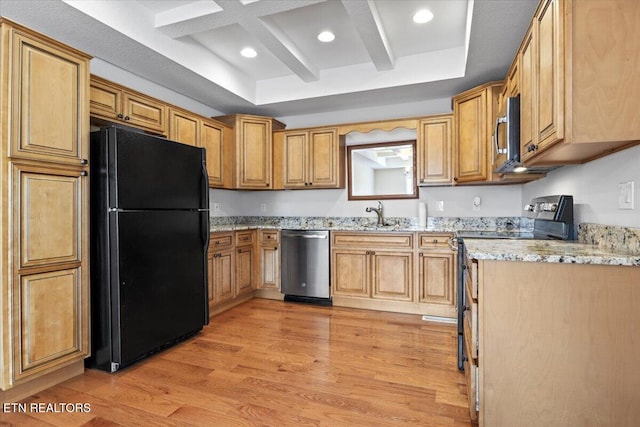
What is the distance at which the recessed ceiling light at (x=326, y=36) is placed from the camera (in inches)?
119

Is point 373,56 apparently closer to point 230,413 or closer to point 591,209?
point 591,209

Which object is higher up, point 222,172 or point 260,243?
point 222,172

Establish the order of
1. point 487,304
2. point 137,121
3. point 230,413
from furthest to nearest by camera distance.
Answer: point 137,121 < point 230,413 < point 487,304

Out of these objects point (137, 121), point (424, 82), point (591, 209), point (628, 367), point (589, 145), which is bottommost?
point (628, 367)

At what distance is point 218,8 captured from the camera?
2467 millimetres

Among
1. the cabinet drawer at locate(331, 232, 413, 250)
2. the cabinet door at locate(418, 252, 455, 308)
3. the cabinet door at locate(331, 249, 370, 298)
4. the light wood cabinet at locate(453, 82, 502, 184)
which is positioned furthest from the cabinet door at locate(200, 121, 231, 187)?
the light wood cabinet at locate(453, 82, 502, 184)

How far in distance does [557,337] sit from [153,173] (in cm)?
256

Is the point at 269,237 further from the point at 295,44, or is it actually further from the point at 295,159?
the point at 295,44

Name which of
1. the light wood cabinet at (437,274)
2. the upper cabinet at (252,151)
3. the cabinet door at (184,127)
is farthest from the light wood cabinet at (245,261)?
the light wood cabinet at (437,274)

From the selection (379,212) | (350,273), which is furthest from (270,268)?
(379,212)

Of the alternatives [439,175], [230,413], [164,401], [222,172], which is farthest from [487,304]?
[222,172]

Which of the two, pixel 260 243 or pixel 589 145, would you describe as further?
pixel 260 243

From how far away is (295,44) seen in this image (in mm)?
3225

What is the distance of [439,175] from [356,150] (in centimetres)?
111
